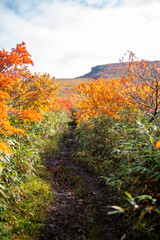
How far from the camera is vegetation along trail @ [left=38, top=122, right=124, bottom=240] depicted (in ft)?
10.2

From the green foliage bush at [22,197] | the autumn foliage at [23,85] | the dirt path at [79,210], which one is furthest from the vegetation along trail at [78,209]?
the autumn foliage at [23,85]

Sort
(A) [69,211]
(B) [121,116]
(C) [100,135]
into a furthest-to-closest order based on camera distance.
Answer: (C) [100,135] → (B) [121,116] → (A) [69,211]

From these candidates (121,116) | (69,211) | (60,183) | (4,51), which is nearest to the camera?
(69,211)

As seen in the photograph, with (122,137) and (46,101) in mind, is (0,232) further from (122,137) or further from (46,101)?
(46,101)

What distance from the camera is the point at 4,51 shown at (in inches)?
226

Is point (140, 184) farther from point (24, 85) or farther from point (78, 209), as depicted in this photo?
point (24, 85)

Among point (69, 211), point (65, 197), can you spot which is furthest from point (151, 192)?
point (65, 197)

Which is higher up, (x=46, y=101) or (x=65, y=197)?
(x=46, y=101)

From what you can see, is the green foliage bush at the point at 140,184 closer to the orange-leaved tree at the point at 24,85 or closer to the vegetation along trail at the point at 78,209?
the vegetation along trail at the point at 78,209

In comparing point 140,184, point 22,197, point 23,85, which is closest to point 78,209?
point 22,197

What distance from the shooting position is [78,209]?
4.04m

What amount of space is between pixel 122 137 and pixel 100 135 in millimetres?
2118

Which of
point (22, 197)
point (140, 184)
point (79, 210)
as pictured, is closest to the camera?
point (140, 184)

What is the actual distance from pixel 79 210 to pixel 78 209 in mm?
55
